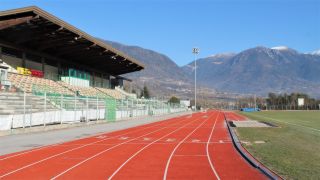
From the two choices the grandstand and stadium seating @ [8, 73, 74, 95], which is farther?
stadium seating @ [8, 73, 74, 95]

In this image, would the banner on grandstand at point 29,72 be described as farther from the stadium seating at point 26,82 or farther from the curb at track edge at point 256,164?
the curb at track edge at point 256,164

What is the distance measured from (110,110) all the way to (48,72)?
396 inches

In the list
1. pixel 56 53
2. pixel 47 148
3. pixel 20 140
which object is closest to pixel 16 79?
pixel 56 53

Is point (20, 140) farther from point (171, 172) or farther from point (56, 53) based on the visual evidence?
point (56, 53)

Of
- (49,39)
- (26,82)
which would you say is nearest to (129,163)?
(26,82)

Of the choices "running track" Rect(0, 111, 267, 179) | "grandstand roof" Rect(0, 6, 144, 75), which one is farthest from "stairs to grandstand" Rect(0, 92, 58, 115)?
"grandstand roof" Rect(0, 6, 144, 75)

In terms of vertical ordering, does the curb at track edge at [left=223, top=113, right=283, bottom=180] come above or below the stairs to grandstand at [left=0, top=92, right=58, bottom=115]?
below

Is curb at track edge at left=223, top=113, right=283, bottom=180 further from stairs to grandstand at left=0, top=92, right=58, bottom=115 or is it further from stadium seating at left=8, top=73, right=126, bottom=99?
stadium seating at left=8, top=73, right=126, bottom=99

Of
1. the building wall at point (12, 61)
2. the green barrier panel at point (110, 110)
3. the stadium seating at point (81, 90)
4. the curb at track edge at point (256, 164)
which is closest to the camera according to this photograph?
the curb at track edge at point (256, 164)

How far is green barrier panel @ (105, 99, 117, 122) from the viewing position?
43.4m

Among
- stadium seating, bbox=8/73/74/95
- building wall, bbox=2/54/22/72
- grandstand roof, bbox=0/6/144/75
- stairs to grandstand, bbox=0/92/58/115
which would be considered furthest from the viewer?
building wall, bbox=2/54/22/72

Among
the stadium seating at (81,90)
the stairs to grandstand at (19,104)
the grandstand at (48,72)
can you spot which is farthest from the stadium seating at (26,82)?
the stairs to grandstand at (19,104)

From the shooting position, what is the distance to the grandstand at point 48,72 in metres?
27.8

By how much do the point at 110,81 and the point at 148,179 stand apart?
227 ft
